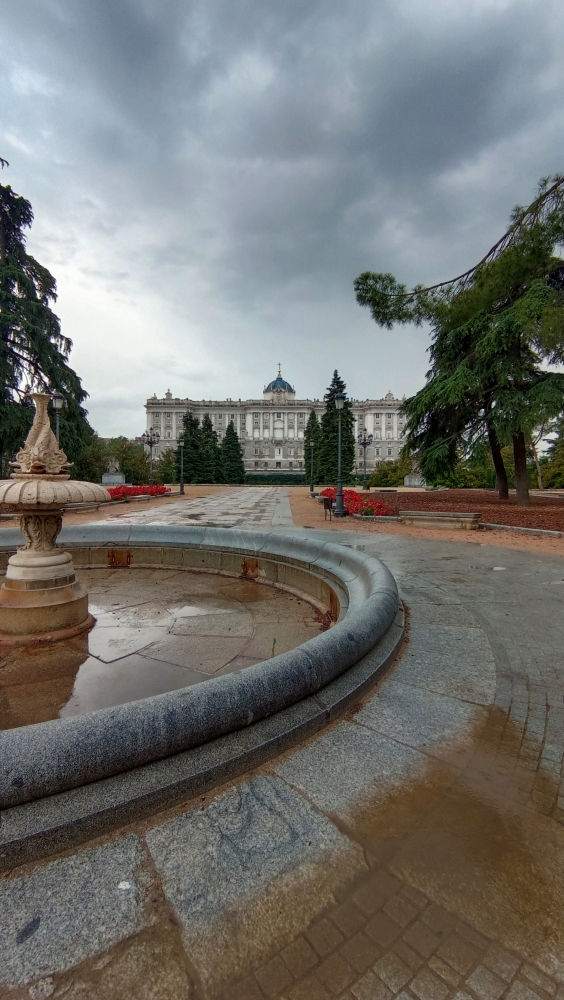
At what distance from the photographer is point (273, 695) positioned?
2.25 metres

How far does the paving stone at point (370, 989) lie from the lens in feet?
3.75

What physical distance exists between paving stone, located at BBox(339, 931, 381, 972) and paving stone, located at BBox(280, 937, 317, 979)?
0.09 m

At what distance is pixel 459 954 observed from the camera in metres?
1.25

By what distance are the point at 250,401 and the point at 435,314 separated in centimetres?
8837

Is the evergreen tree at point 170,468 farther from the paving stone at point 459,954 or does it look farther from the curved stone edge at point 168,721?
the paving stone at point 459,954

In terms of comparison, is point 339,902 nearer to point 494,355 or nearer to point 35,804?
point 35,804

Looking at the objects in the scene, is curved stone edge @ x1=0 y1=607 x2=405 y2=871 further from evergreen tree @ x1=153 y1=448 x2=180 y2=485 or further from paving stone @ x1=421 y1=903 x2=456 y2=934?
evergreen tree @ x1=153 y1=448 x2=180 y2=485

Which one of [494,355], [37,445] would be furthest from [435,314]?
[37,445]

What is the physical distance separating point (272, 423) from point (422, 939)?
341 feet

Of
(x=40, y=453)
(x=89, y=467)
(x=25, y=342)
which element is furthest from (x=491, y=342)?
(x=89, y=467)

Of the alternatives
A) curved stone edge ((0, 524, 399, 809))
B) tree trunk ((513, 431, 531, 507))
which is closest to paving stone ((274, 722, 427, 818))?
curved stone edge ((0, 524, 399, 809))

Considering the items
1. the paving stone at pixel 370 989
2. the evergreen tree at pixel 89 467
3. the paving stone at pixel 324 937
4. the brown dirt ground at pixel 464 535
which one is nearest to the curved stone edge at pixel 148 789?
the paving stone at pixel 324 937

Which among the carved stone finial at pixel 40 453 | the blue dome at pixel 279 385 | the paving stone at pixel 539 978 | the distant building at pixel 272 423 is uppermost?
the blue dome at pixel 279 385

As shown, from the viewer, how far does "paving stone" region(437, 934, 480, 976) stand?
1221 millimetres
